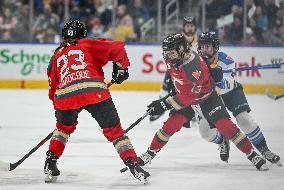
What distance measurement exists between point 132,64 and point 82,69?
7.71m

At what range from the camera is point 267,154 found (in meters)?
5.78

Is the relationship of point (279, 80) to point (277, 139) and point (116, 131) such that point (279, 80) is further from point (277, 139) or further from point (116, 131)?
point (116, 131)

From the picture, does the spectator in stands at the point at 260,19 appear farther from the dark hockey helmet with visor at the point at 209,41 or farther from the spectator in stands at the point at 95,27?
the dark hockey helmet with visor at the point at 209,41

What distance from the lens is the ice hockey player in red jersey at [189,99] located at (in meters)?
5.41

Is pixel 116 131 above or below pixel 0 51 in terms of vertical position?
above

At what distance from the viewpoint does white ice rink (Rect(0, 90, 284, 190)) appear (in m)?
5.04

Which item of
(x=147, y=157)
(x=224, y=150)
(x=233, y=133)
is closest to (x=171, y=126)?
(x=147, y=157)

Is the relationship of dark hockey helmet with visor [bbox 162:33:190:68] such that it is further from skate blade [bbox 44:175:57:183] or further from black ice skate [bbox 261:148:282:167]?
skate blade [bbox 44:175:57:183]

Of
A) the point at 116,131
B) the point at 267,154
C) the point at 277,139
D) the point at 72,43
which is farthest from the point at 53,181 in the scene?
the point at 277,139

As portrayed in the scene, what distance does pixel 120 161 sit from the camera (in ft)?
19.9

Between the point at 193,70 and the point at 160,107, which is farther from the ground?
the point at 193,70

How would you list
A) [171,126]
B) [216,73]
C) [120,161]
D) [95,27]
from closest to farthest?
[171,126]
[216,73]
[120,161]
[95,27]

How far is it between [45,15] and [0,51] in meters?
0.90

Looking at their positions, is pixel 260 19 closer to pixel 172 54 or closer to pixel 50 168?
pixel 172 54
